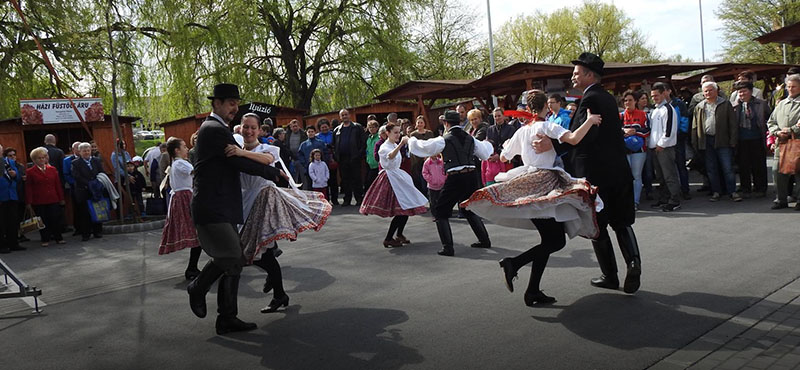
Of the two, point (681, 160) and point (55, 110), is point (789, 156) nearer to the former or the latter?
point (681, 160)

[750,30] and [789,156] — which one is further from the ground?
[750,30]

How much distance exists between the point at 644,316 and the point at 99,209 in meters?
10.2

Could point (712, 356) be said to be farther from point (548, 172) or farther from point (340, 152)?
point (340, 152)

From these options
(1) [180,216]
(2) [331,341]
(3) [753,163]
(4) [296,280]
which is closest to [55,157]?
(1) [180,216]

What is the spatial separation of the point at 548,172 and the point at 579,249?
242 cm

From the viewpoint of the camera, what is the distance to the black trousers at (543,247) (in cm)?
528

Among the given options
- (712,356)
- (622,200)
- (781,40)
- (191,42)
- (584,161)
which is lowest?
(712,356)

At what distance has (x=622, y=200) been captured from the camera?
5484 mm

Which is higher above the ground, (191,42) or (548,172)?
(191,42)

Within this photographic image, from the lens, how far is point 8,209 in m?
10.8

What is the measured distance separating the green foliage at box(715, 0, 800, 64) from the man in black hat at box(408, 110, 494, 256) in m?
39.7

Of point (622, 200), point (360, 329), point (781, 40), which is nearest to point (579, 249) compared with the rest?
point (622, 200)

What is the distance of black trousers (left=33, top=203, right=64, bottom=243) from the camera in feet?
37.4

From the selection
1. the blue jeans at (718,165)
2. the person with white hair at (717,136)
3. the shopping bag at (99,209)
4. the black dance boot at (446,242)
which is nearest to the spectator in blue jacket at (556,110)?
the person with white hair at (717,136)
